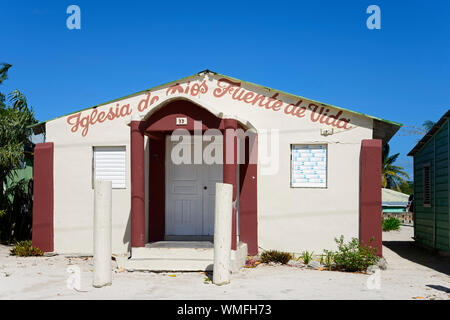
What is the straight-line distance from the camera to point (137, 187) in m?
9.33

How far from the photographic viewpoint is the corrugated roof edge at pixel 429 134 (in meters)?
12.0

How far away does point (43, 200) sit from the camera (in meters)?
11.3

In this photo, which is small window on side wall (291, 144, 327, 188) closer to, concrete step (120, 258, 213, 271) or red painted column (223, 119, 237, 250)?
red painted column (223, 119, 237, 250)

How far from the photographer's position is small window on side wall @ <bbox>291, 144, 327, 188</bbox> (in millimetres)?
10555

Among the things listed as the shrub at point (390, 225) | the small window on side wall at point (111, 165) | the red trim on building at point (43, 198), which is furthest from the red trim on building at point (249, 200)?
the shrub at point (390, 225)

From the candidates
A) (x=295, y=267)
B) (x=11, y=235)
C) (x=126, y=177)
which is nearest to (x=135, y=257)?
(x=126, y=177)

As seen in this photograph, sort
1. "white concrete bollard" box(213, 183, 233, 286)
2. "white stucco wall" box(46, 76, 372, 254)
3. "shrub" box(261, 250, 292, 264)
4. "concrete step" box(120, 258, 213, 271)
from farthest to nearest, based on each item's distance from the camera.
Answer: "white stucco wall" box(46, 76, 372, 254) → "shrub" box(261, 250, 292, 264) → "concrete step" box(120, 258, 213, 271) → "white concrete bollard" box(213, 183, 233, 286)

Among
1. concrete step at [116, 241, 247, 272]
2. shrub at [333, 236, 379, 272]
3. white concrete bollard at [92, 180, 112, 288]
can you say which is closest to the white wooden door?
concrete step at [116, 241, 247, 272]

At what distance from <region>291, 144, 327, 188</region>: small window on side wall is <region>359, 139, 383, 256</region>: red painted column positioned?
2.91 ft

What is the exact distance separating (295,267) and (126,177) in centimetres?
454

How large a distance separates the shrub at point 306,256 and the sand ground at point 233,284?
42 cm

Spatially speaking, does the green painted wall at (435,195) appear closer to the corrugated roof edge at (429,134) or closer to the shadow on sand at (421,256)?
the corrugated roof edge at (429,134)
